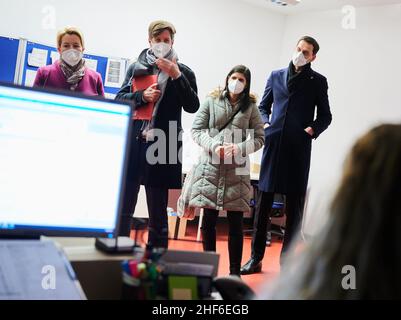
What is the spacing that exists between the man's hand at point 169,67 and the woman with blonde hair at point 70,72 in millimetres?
434

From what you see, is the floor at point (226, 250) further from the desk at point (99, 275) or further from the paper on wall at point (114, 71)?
the desk at point (99, 275)

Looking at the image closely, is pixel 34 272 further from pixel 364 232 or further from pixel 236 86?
pixel 236 86

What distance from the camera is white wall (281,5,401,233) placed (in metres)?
4.68

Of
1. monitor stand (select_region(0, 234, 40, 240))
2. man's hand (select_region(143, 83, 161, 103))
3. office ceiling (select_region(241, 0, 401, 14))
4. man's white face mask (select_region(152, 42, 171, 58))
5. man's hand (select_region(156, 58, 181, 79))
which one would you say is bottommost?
monitor stand (select_region(0, 234, 40, 240))

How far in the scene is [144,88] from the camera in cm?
245

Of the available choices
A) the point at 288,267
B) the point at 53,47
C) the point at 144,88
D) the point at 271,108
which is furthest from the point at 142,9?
the point at 288,267

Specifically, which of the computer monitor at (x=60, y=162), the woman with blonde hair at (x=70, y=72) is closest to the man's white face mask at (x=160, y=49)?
the woman with blonde hair at (x=70, y=72)

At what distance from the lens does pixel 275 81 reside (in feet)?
11.0

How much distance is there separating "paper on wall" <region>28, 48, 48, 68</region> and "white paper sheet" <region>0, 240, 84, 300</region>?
4.11 meters

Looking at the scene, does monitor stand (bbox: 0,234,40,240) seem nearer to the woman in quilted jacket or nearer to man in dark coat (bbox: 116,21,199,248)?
man in dark coat (bbox: 116,21,199,248)

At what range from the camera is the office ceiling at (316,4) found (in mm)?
4855

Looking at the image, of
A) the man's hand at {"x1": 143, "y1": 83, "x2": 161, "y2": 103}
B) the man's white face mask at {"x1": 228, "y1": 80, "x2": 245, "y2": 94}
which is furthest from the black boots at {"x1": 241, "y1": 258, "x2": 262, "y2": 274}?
the man's hand at {"x1": 143, "y1": 83, "x2": 161, "y2": 103}

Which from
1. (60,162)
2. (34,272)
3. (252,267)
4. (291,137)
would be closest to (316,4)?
(291,137)
